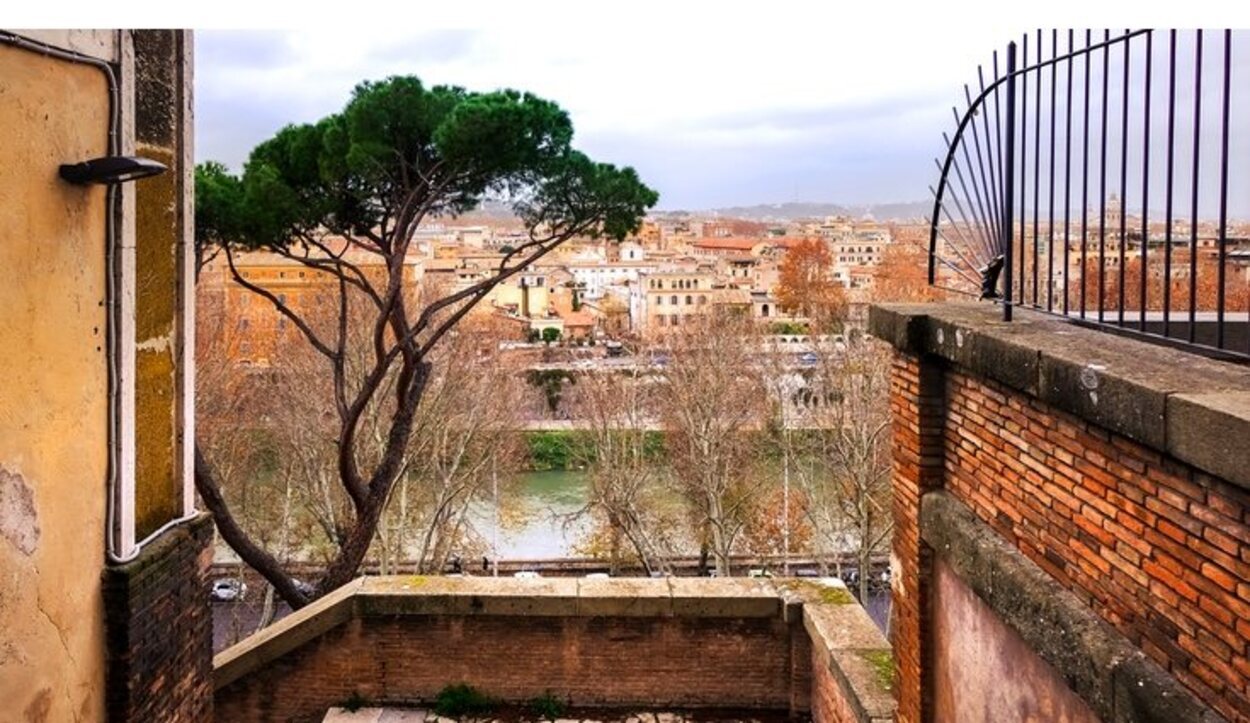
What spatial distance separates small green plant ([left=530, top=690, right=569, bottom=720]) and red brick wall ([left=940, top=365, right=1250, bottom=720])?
4.17 m

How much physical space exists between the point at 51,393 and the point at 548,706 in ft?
14.0

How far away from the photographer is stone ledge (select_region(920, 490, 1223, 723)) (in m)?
2.28

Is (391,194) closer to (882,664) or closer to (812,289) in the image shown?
(882,664)

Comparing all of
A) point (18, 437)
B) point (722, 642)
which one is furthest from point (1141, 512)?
point (722, 642)

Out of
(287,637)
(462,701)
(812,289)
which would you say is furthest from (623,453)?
(287,637)

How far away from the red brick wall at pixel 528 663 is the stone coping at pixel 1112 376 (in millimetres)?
3820

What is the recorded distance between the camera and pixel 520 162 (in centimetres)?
906

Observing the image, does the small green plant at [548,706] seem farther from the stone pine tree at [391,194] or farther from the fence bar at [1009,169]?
the fence bar at [1009,169]

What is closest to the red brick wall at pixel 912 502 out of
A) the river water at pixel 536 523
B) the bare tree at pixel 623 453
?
the bare tree at pixel 623 453

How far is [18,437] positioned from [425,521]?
1732 cm

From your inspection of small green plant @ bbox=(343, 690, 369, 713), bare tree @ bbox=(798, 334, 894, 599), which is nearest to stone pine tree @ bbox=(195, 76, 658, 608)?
small green plant @ bbox=(343, 690, 369, 713)

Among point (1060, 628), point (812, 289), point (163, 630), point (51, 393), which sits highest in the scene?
point (812, 289)

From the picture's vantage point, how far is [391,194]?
31.4 ft

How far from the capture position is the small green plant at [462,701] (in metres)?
6.90
